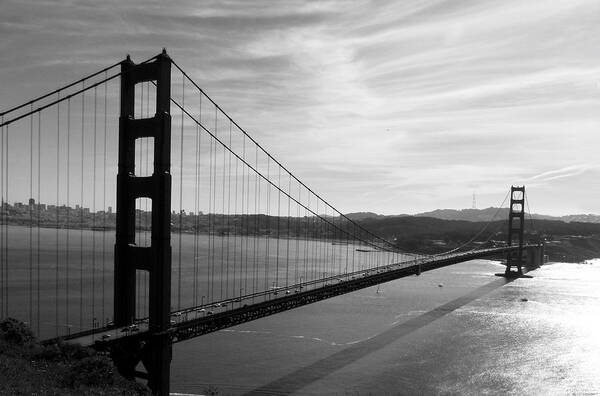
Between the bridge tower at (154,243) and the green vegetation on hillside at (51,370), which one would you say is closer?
the green vegetation on hillside at (51,370)

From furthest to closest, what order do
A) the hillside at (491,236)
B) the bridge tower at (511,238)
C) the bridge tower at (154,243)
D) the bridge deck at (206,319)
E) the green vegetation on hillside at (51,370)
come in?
the hillside at (491,236) < the bridge tower at (511,238) < the bridge tower at (154,243) < the bridge deck at (206,319) < the green vegetation on hillside at (51,370)

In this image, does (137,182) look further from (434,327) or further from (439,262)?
(439,262)

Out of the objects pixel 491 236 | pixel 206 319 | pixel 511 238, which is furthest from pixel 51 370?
pixel 491 236

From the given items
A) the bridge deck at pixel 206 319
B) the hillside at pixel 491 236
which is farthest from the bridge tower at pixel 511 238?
the bridge deck at pixel 206 319

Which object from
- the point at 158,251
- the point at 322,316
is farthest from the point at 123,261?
the point at 322,316

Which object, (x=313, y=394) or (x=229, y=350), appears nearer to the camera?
(x=313, y=394)

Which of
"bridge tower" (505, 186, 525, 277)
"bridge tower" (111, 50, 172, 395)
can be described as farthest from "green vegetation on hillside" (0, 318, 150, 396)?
"bridge tower" (505, 186, 525, 277)

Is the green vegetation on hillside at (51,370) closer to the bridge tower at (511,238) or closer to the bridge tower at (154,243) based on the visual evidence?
the bridge tower at (154,243)

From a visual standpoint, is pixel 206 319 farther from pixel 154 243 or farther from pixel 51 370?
pixel 51 370
